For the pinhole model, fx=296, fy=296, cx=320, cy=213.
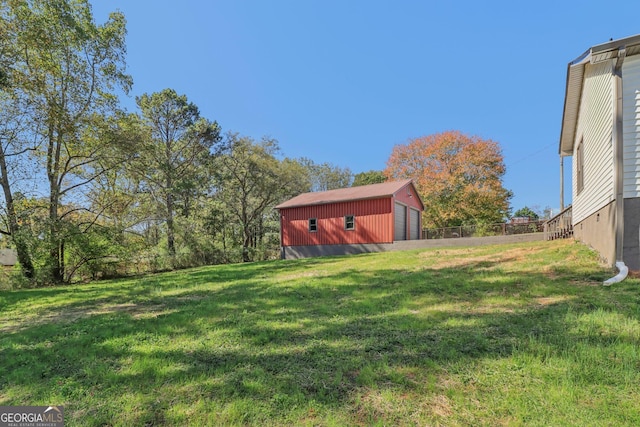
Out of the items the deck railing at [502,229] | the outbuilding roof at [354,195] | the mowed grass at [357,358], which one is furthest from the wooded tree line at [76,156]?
the deck railing at [502,229]

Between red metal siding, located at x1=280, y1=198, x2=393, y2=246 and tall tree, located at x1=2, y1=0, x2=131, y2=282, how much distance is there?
31.8ft

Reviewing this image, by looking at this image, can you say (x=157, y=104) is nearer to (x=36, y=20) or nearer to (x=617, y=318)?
(x=36, y=20)

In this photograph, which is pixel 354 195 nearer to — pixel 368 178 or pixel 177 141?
pixel 177 141

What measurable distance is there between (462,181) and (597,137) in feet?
56.6

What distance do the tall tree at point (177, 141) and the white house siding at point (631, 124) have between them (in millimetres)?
16888

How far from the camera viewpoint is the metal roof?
4569mm

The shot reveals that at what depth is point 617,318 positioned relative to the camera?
2.93 metres

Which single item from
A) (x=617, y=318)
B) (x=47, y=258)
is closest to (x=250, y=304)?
(x=617, y=318)

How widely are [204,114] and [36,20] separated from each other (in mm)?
10597

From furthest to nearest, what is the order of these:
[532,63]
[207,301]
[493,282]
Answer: [532,63], [207,301], [493,282]

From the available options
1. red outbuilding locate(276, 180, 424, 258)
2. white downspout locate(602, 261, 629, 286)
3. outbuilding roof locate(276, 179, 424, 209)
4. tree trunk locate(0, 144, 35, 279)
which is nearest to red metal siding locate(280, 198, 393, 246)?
red outbuilding locate(276, 180, 424, 258)

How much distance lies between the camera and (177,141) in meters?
19.9

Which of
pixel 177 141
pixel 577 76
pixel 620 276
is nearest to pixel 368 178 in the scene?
pixel 177 141

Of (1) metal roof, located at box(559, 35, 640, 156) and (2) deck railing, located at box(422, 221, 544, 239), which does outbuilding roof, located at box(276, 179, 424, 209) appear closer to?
(2) deck railing, located at box(422, 221, 544, 239)
